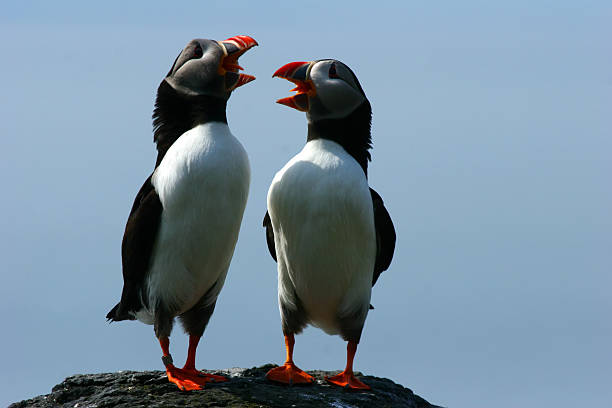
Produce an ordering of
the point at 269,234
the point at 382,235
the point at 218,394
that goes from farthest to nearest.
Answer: the point at 269,234 < the point at 382,235 < the point at 218,394

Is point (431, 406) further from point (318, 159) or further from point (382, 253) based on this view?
point (318, 159)

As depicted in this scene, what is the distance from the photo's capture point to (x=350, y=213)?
30.7 feet

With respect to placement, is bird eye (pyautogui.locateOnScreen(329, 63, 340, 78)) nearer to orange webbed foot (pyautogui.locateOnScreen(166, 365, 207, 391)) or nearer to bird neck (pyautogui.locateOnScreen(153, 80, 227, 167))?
bird neck (pyautogui.locateOnScreen(153, 80, 227, 167))

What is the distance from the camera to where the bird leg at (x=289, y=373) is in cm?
965

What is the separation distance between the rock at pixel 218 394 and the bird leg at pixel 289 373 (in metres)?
0.07

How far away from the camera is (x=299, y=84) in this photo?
9.82 metres

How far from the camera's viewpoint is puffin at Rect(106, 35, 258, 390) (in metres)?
9.19

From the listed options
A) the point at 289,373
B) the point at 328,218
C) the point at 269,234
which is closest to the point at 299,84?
the point at 328,218

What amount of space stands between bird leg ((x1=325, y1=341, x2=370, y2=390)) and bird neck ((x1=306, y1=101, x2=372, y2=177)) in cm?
183

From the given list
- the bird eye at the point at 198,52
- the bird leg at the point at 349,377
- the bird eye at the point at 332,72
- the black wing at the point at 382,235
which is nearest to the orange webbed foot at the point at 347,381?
the bird leg at the point at 349,377

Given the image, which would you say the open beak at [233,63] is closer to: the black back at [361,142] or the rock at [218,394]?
the black back at [361,142]

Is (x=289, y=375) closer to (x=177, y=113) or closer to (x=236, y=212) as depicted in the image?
(x=236, y=212)

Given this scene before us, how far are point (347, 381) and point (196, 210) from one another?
95.5 inches

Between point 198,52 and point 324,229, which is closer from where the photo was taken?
point 324,229
